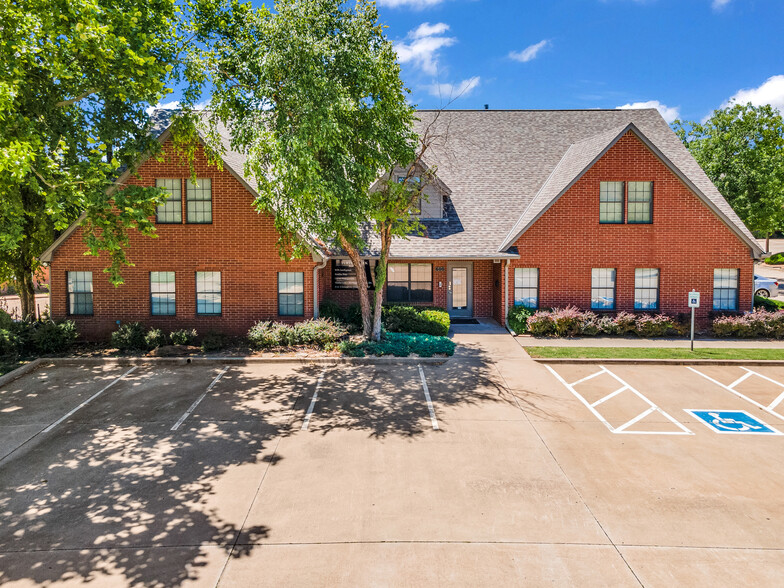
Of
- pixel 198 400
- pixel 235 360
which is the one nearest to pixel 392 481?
pixel 198 400

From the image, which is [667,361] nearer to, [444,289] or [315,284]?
[444,289]

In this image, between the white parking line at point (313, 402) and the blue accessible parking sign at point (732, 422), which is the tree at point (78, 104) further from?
the blue accessible parking sign at point (732, 422)

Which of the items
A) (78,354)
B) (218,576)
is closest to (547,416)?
(218,576)

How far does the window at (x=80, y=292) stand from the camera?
18109mm

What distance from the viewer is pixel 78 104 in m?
16.1

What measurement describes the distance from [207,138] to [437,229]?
9.89 meters

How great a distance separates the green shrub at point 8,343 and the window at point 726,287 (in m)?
25.9

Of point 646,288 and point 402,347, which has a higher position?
point 646,288

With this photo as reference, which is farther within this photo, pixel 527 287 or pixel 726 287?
pixel 527 287

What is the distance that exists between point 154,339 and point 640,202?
62.9ft

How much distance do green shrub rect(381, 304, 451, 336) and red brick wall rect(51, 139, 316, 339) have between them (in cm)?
316

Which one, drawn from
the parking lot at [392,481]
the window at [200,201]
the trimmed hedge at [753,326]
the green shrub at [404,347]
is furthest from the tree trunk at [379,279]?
the trimmed hedge at [753,326]

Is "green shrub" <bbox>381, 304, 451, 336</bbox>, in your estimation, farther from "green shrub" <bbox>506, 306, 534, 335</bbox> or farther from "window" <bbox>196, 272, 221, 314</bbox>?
"window" <bbox>196, 272, 221, 314</bbox>

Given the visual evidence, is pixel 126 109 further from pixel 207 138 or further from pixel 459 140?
pixel 459 140
